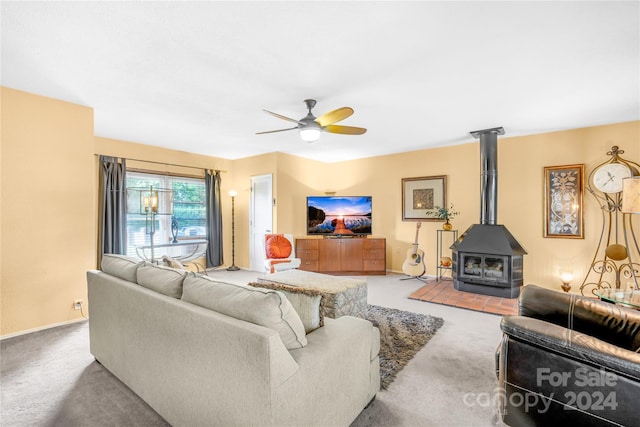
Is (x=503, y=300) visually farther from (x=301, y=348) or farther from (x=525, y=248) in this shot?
(x=301, y=348)

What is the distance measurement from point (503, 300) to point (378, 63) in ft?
11.6

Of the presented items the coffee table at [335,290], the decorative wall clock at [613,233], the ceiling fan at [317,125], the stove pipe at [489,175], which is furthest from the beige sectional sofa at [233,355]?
the decorative wall clock at [613,233]

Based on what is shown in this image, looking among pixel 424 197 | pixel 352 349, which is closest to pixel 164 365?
pixel 352 349

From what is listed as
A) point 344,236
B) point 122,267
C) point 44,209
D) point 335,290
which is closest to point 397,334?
point 335,290

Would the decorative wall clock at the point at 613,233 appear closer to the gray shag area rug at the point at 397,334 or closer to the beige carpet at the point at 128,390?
the beige carpet at the point at 128,390

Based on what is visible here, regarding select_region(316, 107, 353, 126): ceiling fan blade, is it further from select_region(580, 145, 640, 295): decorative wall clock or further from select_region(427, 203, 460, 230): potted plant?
select_region(580, 145, 640, 295): decorative wall clock

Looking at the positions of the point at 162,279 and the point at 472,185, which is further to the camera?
the point at 472,185

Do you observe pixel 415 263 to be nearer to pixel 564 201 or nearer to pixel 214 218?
pixel 564 201

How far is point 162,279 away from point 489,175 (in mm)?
4433

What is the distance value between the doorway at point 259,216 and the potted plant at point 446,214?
10.3 feet

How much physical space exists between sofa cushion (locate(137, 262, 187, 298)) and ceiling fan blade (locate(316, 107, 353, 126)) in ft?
5.94

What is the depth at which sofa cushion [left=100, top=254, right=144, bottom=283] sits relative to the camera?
81.4 inches

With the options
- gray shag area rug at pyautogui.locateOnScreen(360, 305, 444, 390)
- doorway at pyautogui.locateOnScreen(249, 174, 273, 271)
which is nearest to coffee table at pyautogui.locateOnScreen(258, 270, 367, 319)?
gray shag area rug at pyautogui.locateOnScreen(360, 305, 444, 390)

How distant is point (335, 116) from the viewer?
2711 mm
